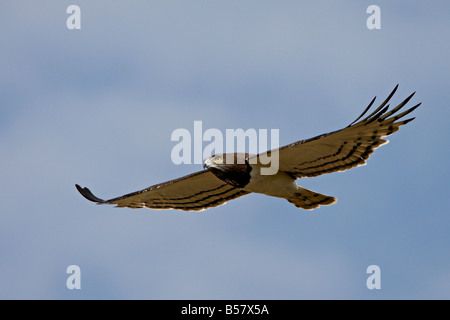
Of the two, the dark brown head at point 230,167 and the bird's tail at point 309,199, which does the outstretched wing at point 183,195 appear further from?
the bird's tail at point 309,199

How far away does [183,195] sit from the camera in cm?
1911

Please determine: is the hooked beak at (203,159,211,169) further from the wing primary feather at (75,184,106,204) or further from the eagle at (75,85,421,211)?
the wing primary feather at (75,184,106,204)

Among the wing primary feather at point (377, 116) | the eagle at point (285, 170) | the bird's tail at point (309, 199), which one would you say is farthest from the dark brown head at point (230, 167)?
the wing primary feather at point (377, 116)

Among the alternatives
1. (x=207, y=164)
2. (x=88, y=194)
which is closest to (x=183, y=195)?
(x=88, y=194)

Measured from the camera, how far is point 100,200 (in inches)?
749

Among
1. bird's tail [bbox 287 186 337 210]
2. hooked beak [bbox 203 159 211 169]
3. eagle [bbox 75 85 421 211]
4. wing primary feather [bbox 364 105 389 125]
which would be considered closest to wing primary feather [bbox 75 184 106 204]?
eagle [bbox 75 85 421 211]

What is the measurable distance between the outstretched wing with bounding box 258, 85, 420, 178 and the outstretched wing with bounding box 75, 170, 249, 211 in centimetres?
174

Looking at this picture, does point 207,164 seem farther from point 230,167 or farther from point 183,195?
point 183,195

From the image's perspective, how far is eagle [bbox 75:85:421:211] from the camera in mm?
16141

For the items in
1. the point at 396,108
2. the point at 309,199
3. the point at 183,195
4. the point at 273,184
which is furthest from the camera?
the point at 183,195

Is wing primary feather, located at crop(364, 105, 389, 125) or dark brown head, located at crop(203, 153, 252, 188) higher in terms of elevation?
wing primary feather, located at crop(364, 105, 389, 125)

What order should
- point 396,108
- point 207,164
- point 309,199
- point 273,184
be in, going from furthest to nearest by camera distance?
point 309,199
point 273,184
point 207,164
point 396,108

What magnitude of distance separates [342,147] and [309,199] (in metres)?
1.41
